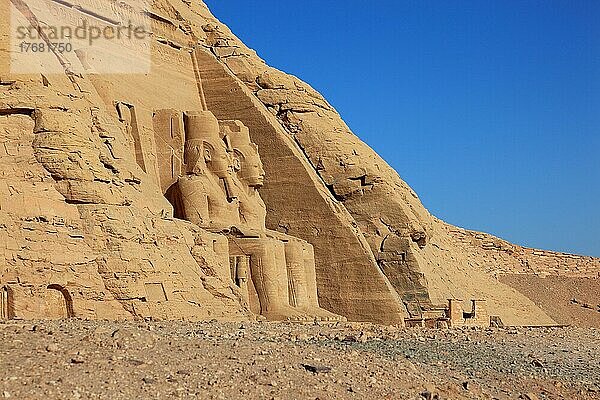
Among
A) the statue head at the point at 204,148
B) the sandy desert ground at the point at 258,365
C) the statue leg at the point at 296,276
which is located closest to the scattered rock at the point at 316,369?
the sandy desert ground at the point at 258,365

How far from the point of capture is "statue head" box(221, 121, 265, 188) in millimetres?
17688

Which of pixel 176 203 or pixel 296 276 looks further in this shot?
pixel 296 276

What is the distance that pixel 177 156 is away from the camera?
17094mm

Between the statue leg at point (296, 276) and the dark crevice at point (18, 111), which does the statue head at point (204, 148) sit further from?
the dark crevice at point (18, 111)

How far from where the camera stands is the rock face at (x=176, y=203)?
12078 millimetres

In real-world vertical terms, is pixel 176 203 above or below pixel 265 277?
above

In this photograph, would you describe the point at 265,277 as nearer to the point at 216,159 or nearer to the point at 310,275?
the point at 310,275

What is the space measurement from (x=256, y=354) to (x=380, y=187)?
10848mm

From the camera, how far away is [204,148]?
55.9 ft

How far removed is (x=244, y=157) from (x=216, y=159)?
0.89m

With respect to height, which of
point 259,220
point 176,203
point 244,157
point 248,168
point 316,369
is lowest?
point 316,369

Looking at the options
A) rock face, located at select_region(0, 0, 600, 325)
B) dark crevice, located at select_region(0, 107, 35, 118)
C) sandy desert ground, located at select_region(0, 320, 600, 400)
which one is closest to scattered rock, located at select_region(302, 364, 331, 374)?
sandy desert ground, located at select_region(0, 320, 600, 400)

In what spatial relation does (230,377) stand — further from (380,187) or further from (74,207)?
(380,187)

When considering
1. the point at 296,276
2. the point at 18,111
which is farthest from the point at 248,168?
the point at 18,111
